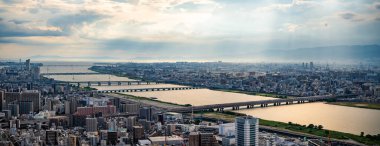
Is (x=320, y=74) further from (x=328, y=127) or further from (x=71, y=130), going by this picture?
(x=71, y=130)

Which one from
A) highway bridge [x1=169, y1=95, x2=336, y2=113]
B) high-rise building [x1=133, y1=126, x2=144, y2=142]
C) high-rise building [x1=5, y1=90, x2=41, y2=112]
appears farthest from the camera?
highway bridge [x1=169, y1=95, x2=336, y2=113]

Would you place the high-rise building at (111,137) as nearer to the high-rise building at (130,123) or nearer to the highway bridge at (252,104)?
the high-rise building at (130,123)

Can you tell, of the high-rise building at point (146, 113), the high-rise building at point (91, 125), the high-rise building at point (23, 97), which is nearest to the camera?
the high-rise building at point (91, 125)

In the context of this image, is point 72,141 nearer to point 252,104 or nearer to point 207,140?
point 207,140

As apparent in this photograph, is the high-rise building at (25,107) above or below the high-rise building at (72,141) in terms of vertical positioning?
above

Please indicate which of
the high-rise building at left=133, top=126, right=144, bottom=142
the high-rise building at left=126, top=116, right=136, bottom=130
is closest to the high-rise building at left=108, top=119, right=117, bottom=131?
the high-rise building at left=126, top=116, right=136, bottom=130

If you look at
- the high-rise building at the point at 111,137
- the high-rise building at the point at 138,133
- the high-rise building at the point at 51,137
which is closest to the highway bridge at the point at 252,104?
the high-rise building at the point at 138,133

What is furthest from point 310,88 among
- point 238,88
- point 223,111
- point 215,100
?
point 223,111

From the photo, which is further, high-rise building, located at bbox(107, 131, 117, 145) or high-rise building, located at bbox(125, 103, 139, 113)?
high-rise building, located at bbox(125, 103, 139, 113)

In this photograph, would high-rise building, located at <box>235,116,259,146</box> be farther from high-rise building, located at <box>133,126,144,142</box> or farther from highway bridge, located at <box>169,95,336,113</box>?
highway bridge, located at <box>169,95,336,113</box>
